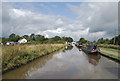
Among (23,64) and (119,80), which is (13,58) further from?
(119,80)

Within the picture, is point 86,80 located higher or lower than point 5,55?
lower

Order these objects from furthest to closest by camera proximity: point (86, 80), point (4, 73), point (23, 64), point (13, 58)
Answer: point (23, 64) → point (13, 58) → point (4, 73) → point (86, 80)

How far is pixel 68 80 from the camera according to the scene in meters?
4.70

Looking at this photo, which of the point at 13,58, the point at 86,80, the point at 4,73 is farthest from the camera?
the point at 13,58

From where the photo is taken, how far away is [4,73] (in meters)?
5.79

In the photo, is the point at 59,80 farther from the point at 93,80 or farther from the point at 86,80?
the point at 93,80

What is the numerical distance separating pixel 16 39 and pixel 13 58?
316 feet

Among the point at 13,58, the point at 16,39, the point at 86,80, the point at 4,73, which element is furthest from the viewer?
the point at 16,39

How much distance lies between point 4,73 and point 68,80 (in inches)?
171

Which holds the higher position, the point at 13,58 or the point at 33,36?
the point at 33,36

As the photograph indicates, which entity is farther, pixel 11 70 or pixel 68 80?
pixel 11 70

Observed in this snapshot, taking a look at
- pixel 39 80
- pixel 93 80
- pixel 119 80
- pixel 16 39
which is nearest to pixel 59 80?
pixel 39 80

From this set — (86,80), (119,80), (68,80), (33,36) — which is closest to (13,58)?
(68,80)

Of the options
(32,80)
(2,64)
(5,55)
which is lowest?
(32,80)
